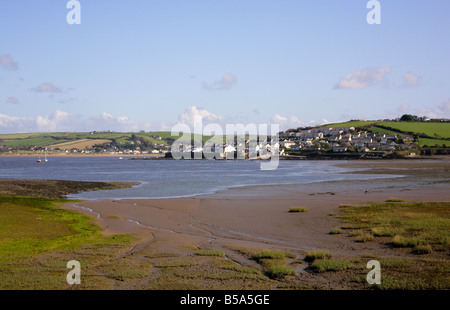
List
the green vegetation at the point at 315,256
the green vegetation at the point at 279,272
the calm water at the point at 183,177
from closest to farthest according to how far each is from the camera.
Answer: the green vegetation at the point at 279,272 < the green vegetation at the point at 315,256 < the calm water at the point at 183,177

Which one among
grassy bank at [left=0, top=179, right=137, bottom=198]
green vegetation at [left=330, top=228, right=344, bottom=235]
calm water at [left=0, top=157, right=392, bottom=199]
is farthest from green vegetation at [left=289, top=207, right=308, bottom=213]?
grassy bank at [left=0, top=179, right=137, bottom=198]

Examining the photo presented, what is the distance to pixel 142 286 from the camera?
13.4 m

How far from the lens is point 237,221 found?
28328 millimetres

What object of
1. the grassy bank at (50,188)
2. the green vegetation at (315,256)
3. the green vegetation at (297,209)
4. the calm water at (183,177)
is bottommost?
the calm water at (183,177)

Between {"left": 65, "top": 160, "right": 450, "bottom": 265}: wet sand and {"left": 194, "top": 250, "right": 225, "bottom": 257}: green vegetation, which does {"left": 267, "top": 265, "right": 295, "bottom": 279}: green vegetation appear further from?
{"left": 194, "top": 250, "right": 225, "bottom": 257}: green vegetation

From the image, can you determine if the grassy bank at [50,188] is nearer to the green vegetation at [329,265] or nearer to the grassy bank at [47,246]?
the grassy bank at [47,246]

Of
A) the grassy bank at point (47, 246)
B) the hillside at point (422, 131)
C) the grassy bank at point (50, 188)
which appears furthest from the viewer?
the hillside at point (422, 131)

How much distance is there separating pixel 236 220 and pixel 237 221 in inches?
17.4

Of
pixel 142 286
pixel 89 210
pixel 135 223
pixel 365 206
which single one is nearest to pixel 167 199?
pixel 89 210

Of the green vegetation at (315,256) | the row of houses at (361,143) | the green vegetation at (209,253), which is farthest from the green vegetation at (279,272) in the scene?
the row of houses at (361,143)

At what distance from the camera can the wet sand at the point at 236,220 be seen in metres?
20.5

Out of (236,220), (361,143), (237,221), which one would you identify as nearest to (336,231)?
(237,221)
